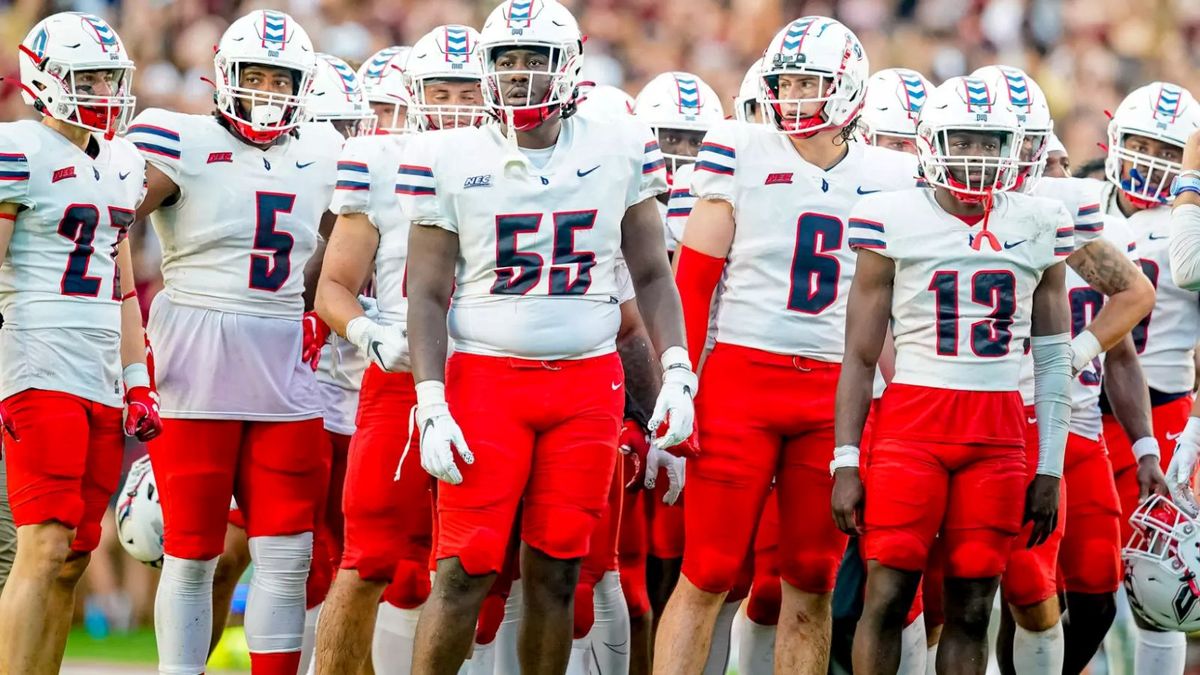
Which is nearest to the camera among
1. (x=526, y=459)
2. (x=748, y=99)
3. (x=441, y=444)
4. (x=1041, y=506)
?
(x=441, y=444)

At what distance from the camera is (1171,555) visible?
5.98m

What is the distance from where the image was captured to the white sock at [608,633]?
5.88 m

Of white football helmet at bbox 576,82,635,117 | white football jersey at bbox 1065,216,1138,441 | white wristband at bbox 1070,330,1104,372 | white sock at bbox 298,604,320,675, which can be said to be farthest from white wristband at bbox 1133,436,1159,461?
white sock at bbox 298,604,320,675

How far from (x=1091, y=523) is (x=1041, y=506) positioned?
35.5 inches

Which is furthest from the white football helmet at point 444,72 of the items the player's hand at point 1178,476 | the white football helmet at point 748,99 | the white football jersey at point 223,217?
the player's hand at point 1178,476

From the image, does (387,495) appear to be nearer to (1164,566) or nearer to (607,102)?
(607,102)

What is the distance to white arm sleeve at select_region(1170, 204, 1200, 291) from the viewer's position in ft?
19.3

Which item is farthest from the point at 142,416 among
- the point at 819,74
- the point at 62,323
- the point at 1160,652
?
the point at 1160,652

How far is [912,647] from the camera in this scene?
5660mm

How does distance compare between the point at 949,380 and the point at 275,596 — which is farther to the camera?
the point at 275,596

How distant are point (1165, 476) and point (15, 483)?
358 cm

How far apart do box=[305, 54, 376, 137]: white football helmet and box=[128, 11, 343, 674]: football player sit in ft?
2.28

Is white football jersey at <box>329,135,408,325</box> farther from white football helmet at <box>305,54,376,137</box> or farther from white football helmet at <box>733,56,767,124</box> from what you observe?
white football helmet at <box>733,56,767,124</box>

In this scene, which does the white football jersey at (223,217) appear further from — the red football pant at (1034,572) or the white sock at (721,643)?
the red football pant at (1034,572)
